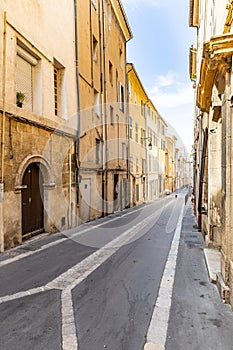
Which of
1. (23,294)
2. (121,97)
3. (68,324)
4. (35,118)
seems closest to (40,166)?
(35,118)

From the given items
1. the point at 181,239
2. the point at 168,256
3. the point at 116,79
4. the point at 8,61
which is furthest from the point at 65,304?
the point at 116,79

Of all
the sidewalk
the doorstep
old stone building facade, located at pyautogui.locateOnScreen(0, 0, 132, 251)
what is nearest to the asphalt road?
the sidewalk

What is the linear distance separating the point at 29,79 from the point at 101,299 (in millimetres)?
7124

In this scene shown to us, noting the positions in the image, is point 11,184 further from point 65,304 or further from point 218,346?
point 218,346

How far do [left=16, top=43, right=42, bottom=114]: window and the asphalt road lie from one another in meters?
4.32

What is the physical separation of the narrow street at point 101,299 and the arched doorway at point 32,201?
110 cm

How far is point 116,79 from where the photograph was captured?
20.0 meters

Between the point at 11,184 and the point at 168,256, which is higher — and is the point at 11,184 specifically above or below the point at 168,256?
above

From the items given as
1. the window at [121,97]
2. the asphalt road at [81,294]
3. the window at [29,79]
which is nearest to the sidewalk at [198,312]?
the asphalt road at [81,294]

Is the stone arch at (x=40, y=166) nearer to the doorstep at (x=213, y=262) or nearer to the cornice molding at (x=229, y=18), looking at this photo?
the doorstep at (x=213, y=262)

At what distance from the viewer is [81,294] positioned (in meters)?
4.43

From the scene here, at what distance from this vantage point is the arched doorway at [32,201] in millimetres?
8398

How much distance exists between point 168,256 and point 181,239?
223 centimetres

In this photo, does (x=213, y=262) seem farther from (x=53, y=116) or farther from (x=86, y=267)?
(x=53, y=116)
